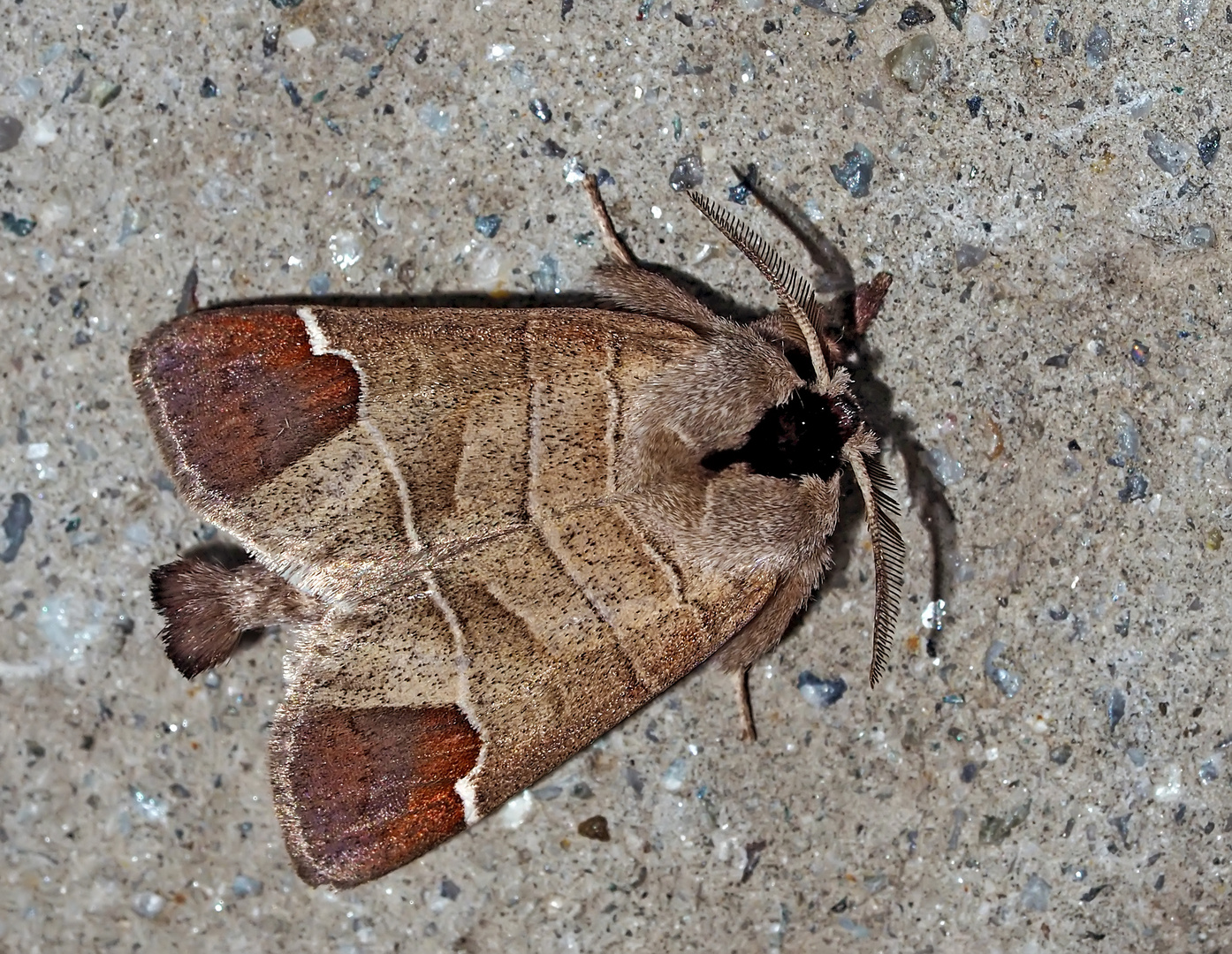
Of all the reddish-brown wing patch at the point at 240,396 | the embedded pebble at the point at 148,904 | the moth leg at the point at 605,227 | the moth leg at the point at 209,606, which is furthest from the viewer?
the embedded pebble at the point at 148,904

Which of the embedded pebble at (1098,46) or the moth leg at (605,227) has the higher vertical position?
the embedded pebble at (1098,46)

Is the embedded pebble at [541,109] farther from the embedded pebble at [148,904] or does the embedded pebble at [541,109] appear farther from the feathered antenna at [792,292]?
the embedded pebble at [148,904]

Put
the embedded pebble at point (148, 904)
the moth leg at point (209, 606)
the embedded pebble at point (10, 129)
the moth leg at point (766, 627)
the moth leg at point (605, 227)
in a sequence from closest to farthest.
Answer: the moth leg at point (209, 606), the moth leg at point (766, 627), the moth leg at point (605, 227), the embedded pebble at point (10, 129), the embedded pebble at point (148, 904)

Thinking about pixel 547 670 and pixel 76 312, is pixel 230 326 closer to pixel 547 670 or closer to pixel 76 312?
pixel 76 312

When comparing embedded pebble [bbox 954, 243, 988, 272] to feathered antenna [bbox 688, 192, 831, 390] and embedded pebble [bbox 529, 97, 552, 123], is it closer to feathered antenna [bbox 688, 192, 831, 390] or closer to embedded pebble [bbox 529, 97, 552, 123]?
feathered antenna [bbox 688, 192, 831, 390]

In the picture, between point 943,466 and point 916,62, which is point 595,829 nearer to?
point 943,466

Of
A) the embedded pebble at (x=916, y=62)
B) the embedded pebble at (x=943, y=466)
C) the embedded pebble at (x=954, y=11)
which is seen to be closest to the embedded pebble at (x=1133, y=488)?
the embedded pebble at (x=943, y=466)

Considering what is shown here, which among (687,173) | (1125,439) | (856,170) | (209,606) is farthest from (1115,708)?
(209,606)
